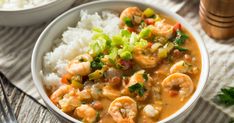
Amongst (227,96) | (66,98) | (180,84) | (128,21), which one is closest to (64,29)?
(128,21)

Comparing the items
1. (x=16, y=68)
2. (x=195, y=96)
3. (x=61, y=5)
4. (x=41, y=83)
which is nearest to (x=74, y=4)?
(x=61, y=5)

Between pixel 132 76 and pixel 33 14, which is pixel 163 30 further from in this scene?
pixel 33 14

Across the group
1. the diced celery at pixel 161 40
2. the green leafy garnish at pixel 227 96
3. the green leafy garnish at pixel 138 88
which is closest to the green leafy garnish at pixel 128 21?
the diced celery at pixel 161 40

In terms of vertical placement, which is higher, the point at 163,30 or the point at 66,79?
the point at 163,30

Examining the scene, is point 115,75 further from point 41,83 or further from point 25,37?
point 25,37

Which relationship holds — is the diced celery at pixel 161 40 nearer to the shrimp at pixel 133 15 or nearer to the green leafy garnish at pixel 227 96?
the shrimp at pixel 133 15

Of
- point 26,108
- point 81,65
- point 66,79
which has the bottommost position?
point 26,108

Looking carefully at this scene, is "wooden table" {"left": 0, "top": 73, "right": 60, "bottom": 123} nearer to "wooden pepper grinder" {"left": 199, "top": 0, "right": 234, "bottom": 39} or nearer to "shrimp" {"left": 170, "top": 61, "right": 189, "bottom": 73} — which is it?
"shrimp" {"left": 170, "top": 61, "right": 189, "bottom": 73}
